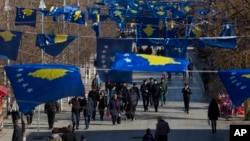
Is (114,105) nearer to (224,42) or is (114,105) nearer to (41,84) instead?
(224,42)

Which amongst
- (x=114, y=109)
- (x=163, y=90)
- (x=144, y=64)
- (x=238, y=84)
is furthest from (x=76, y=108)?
(x=238, y=84)

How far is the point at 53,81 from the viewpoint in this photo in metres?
17.6

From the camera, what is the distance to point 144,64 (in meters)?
19.7

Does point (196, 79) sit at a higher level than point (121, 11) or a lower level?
lower

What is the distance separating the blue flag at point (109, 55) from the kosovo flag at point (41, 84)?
120 inches

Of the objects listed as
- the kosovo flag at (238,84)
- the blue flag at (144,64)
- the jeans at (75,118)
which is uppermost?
the blue flag at (144,64)

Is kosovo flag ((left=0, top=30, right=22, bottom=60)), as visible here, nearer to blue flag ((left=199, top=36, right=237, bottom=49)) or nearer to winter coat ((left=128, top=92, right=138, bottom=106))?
blue flag ((left=199, top=36, right=237, bottom=49))

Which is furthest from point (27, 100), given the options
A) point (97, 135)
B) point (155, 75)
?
point (155, 75)

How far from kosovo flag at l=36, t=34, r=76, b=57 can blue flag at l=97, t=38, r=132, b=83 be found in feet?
6.04

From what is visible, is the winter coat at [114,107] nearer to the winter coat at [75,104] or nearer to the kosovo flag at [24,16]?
the winter coat at [75,104]

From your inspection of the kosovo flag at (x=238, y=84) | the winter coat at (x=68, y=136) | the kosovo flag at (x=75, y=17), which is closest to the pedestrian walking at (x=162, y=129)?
the winter coat at (x=68, y=136)

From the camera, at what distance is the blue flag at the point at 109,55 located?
20.8 metres

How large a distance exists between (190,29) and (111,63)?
10.5 m

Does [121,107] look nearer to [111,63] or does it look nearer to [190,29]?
[190,29]
